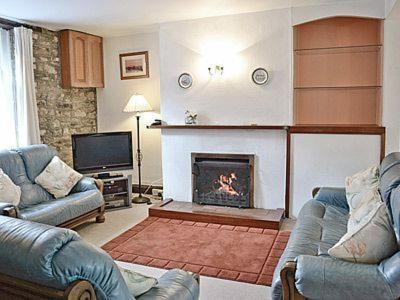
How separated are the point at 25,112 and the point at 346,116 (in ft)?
13.4

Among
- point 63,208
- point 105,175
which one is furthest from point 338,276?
point 105,175

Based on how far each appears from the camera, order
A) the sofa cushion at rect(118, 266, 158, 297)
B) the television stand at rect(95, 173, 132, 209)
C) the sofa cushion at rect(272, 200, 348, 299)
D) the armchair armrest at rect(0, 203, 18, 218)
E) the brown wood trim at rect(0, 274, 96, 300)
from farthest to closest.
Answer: the television stand at rect(95, 173, 132, 209)
the armchair armrest at rect(0, 203, 18, 218)
the sofa cushion at rect(272, 200, 348, 299)
the sofa cushion at rect(118, 266, 158, 297)
the brown wood trim at rect(0, 274, 96, 300)

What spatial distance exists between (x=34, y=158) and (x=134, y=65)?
Answer: 226 centimetres

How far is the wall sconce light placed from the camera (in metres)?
4.76

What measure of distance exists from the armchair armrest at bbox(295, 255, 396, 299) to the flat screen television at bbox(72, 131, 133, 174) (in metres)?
3.73

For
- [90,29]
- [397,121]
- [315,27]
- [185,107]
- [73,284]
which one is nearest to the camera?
[73,284]

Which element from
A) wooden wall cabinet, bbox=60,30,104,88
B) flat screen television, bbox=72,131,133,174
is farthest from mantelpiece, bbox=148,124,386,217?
wooden wall cabinet, bbox=60,30,104,88

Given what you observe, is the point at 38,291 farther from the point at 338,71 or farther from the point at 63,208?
the point at 338,71

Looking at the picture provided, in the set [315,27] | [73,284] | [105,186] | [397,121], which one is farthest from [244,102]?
[73,284]

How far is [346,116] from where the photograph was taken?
460 cm

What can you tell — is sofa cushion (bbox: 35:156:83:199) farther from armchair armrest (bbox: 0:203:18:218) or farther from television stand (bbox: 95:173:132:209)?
armchair armrest (bbox: 0:203:18:218)

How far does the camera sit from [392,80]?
12.5ft

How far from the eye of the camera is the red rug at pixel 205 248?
324 cm

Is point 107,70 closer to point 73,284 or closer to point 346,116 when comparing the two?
point 346,116
